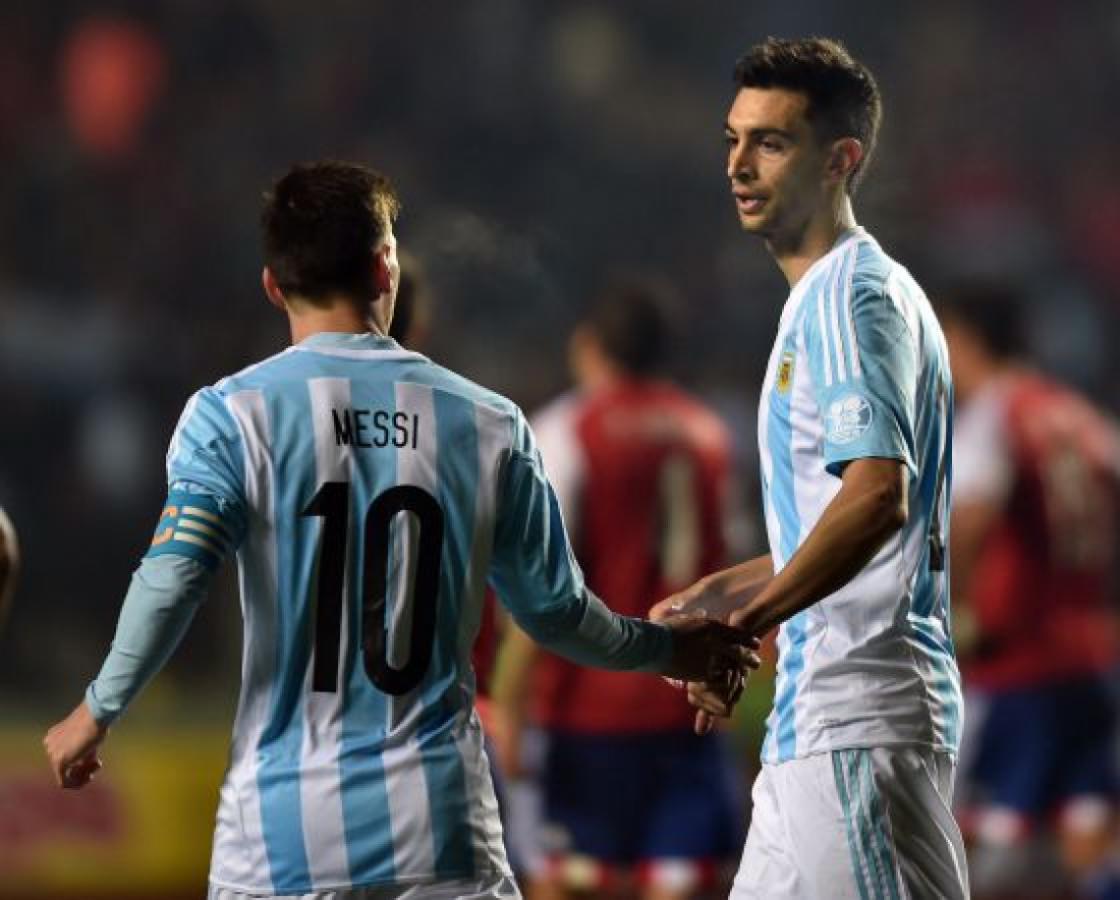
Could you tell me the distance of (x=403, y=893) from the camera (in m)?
2.99

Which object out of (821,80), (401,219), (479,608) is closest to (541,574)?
(479,608)

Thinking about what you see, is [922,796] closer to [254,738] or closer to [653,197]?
[254,738]

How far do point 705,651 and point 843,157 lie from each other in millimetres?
857

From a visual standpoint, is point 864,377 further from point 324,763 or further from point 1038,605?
point 1038,605

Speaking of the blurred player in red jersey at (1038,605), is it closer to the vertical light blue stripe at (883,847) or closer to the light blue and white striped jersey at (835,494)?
the light blue and white striped jersey at (835,494)

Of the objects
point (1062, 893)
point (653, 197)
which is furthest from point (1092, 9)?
point (1062, 893)

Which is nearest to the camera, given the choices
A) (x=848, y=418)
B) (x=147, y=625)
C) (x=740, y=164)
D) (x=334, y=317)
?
(x=147, y=625)

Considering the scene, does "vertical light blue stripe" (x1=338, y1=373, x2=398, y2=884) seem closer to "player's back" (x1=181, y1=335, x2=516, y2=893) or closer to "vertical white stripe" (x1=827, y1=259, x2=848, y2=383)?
"player's back" (x1=181, y1=335, x2=516, y2=893)

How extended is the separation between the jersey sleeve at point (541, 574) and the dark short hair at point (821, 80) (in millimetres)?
832

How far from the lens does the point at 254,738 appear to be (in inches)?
118

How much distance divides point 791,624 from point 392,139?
883 centimetres

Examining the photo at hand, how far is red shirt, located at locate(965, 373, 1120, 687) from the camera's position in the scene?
695 cm

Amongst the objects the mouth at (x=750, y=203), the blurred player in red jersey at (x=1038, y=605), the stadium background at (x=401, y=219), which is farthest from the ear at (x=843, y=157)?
the stadium background at (x=401, y=219)

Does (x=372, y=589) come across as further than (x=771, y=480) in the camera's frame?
No
